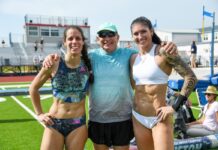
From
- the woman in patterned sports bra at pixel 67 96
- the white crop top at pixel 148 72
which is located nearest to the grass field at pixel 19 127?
the woman in patterned sports bra at pixel 67 96

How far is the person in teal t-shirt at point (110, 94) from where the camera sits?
12.6 feet

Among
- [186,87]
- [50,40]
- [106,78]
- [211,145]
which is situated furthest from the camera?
[50,40]

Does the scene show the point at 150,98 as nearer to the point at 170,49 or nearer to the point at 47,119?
the point at 170,49

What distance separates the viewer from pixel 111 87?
3834 millimetres

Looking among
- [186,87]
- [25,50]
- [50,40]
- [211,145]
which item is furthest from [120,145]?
[50,40]

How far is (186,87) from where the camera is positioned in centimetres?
358

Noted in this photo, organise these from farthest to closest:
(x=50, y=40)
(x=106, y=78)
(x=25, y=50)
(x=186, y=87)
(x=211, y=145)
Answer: (x=50, y=40), (x=25, y=50), (x=211, y=145), (x=106, y=78), (x=186, y=87)

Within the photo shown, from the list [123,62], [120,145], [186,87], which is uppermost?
[123,62]

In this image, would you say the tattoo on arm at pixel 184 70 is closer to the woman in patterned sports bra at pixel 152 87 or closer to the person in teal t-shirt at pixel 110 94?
the woman in patterned sports bra at pixel 152 87

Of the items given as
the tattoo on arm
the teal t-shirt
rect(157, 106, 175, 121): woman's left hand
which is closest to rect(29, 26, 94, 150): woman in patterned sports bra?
the teal t-shirt

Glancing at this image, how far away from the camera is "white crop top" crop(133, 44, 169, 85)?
3611mm

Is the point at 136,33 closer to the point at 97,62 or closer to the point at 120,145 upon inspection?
the point at 97,62

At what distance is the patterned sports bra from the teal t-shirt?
0.24m

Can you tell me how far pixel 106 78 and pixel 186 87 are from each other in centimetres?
93
